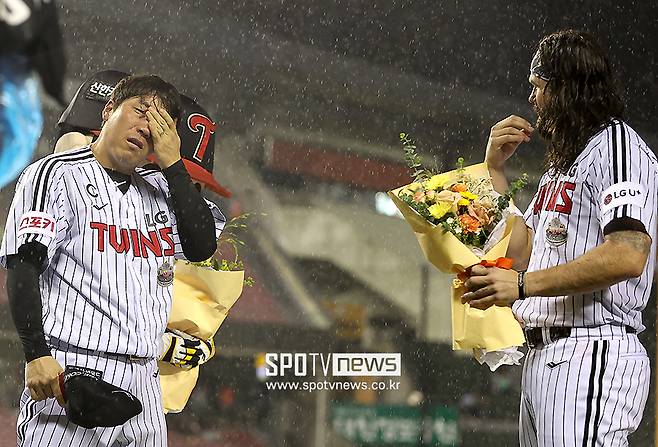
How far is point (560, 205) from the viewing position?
88.8 inches

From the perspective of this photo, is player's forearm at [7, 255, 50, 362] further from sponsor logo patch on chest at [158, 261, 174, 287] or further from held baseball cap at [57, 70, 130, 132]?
held baseball cap at [57, 70, 130, 132]

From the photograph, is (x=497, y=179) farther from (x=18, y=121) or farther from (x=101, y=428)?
(x=18, y=121)

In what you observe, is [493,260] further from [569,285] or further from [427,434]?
[427,434]

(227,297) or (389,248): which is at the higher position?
(389,248)

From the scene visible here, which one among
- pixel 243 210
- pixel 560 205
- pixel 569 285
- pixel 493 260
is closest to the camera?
pixel 569 285

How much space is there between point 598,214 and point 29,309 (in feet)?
4.60

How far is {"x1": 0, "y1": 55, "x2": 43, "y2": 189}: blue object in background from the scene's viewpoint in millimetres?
3785

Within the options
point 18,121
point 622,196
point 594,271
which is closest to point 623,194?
point 622,196

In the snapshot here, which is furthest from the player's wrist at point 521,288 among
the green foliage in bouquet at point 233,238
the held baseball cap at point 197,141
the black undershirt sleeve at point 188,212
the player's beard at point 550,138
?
the green foliage in bouquet at point 233,238

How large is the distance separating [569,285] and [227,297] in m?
1.46

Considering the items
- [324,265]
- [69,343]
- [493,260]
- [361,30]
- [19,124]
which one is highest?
[361,30]

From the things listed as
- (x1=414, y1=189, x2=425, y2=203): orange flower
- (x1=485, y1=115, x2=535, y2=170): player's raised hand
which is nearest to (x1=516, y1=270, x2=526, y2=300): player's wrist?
(x1=414, y1=189, x2=425, y2=203): orange flower

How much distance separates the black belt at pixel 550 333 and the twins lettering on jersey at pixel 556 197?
271 mm

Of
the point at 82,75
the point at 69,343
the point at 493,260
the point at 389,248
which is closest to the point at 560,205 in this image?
the point at 493,260
